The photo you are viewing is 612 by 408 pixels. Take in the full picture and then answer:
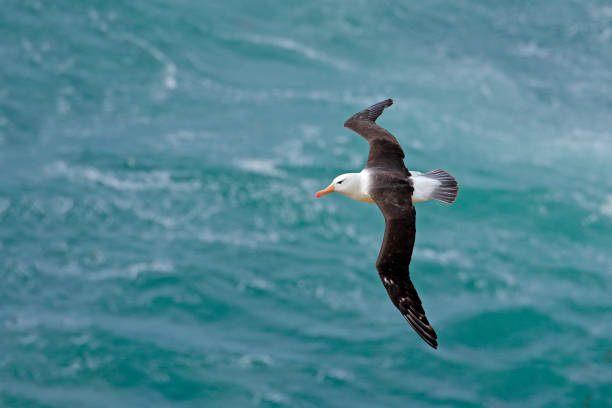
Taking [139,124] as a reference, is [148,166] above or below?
below

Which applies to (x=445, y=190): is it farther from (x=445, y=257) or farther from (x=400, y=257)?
(x=445, y=257)

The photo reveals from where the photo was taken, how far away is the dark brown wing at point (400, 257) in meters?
9.83

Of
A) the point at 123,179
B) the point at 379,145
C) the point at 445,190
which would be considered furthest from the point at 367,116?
the point at 123,179

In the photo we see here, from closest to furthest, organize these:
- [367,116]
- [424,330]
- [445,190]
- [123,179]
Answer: [424,330]
[445,190]
[367,116]
[123,179]

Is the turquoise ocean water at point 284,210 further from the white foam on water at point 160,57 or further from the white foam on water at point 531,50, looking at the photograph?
the white foam on water at point 531,50

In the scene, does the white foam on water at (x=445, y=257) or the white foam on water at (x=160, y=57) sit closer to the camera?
the white foam on water at (x=445, y=257)

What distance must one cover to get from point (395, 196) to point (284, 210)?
1340 centimetres

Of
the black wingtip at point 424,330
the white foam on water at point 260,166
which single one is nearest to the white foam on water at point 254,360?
the white foam on water at point 260,166

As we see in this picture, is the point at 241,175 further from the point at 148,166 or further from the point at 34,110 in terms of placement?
the point at 34,110

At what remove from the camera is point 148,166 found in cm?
2472

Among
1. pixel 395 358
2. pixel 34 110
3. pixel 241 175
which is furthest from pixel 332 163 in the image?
pixel 34 110

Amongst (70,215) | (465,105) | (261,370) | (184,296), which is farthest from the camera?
(465,105)

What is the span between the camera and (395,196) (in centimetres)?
1089

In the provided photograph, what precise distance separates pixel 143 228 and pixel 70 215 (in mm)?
2108
